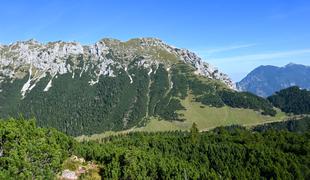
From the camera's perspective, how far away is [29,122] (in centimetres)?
9369

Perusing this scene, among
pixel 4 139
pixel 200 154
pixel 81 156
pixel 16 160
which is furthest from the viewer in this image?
pixel 200 154

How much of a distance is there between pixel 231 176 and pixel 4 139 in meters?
106

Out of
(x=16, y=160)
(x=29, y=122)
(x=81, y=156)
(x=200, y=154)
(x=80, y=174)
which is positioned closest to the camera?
(x=16, y=160)

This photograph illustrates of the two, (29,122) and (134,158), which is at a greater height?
(29,122)

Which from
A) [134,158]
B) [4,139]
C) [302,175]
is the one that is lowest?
[302,175]

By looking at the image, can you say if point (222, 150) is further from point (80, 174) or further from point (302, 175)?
point (80, 174)

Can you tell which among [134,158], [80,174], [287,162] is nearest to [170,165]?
[134,158]

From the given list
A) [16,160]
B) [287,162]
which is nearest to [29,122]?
[16,160]

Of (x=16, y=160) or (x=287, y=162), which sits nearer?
(x=16, y=160)

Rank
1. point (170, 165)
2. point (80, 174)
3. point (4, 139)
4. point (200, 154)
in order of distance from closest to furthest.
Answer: point (4, 139), point (80, 174), point (170, 165), point (200, 154)

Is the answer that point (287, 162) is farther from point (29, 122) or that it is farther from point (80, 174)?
point (29, 122)

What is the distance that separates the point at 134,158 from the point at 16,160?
200ft

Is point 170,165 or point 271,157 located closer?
point 170,165

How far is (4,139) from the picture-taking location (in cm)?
8262
